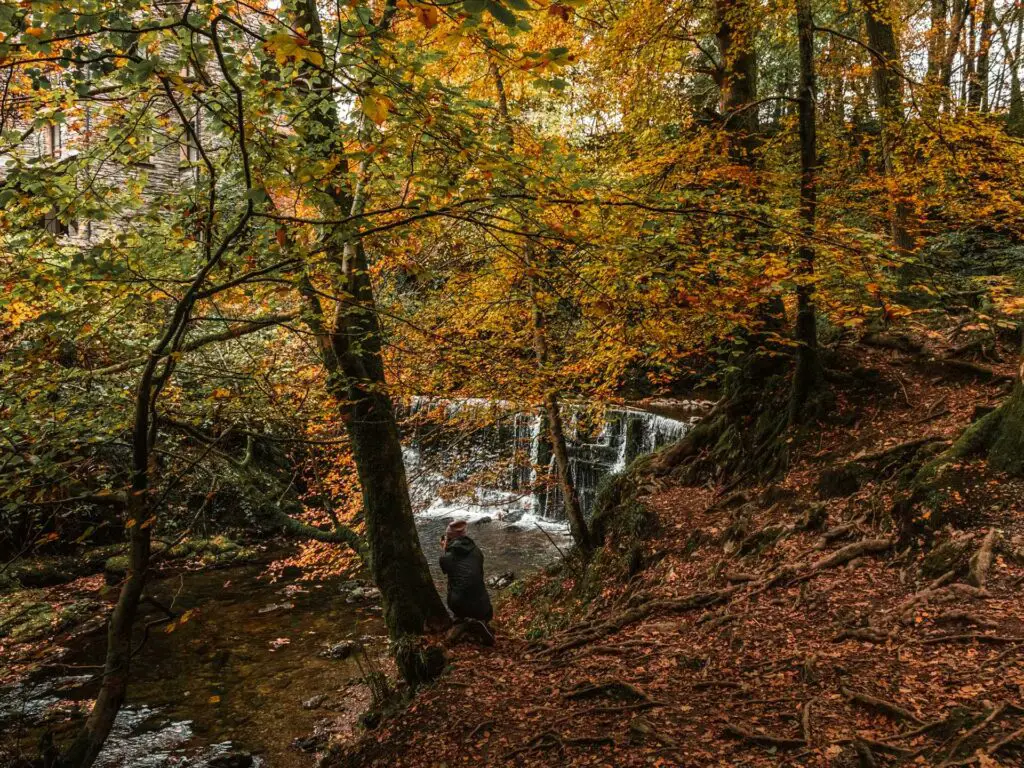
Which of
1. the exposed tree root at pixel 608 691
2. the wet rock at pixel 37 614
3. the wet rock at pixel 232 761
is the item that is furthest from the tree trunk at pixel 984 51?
the wet rock at pixel 37 614

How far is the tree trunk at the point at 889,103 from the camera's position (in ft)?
25.7

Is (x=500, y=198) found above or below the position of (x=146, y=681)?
above

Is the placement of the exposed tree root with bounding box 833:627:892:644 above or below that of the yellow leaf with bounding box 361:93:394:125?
below

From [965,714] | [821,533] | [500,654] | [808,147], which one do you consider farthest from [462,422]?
[965,714]

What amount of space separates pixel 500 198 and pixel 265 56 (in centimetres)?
193

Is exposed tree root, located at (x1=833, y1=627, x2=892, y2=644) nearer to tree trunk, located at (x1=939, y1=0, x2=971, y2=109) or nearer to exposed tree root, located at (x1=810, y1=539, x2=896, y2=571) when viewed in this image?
exposed tree root, located at (x1=810, y1=539, x2=896, y2=571)

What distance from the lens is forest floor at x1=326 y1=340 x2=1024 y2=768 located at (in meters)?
3.58

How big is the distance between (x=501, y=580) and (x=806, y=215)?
882 cm

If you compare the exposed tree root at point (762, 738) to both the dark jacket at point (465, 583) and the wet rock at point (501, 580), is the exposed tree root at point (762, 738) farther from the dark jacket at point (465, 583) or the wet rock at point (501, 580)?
the wet rock at point (501, 580)

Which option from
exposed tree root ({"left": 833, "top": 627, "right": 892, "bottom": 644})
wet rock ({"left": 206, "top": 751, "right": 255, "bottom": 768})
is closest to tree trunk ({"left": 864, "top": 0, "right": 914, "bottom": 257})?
exposed tree root ({"left": 833, "top": 627, "right": 892, "bottom": 644})

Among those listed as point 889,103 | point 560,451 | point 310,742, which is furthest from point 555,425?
point 889,103

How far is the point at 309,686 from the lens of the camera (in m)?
8.87

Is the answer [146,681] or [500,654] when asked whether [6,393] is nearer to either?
[500,654]

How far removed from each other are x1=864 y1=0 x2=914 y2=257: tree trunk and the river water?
5.27 meters
